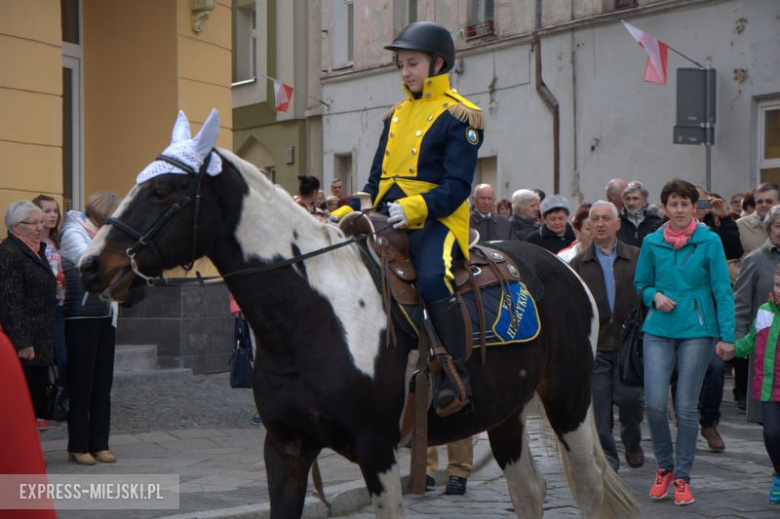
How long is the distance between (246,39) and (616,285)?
71.3 ft

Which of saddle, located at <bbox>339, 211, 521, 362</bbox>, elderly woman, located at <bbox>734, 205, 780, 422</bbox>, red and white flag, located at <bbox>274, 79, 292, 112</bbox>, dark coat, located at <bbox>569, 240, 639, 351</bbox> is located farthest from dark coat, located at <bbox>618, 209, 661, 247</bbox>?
red and white flag, located at <bbox>274, 79, 292, 112</bbox>

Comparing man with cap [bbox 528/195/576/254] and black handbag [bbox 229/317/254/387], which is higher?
man with cap [bbox 528/195/576/254]

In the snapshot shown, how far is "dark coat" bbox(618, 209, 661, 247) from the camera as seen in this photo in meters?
11.7

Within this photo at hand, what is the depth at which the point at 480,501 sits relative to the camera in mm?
7816

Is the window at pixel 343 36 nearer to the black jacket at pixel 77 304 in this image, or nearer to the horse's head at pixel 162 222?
the black jacket at pixel 77 304

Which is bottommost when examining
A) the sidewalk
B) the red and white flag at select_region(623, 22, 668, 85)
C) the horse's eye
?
the sidewalk

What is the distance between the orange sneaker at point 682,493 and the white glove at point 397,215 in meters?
3.39

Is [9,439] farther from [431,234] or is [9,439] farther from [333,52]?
[333,52]

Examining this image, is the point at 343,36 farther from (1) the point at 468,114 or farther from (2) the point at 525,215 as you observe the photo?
(1) the point at 468,114

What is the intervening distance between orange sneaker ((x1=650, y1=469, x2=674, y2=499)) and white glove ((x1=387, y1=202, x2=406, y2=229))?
3.49 m

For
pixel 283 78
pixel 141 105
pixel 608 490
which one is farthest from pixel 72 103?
pixel 283 78

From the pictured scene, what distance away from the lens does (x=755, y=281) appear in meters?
9.09

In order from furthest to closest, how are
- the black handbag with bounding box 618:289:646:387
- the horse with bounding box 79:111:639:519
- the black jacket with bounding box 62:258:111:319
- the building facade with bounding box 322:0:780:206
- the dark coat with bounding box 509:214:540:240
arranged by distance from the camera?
the building facade with bounding box 322:0:780:206 < the dark coat with bounding box 509:214:540:240 < the black jacket with bounding box 62:258:111:319 < the black handbag with bounding box 618:289:646:387 < the horse with bounding box 79:111:639:519

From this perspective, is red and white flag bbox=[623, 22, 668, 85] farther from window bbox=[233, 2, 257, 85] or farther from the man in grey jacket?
window bbox=[233, 2, 257, 85]
